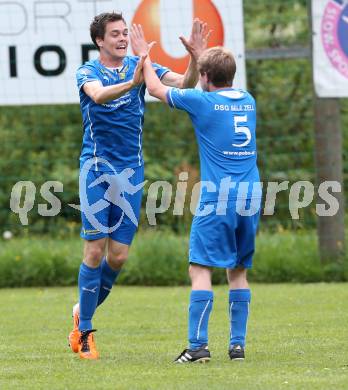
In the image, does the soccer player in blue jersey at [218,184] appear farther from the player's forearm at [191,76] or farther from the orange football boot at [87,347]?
the orange football boot at [87,347]

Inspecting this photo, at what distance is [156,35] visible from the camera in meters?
11.9

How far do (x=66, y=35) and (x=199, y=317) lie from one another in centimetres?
656

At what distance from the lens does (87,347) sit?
21.8 feet

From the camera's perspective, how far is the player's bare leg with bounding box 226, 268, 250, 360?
242 inches

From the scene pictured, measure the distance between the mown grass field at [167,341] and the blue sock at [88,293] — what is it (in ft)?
0.74

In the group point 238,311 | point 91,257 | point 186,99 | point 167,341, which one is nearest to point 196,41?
point 186,99

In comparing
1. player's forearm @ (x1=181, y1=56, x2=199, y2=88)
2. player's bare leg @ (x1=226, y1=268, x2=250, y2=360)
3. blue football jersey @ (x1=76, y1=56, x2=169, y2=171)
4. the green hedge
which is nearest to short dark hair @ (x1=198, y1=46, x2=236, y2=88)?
player's forearm @ (x1=181, y1=56, x2=199, y2=88)

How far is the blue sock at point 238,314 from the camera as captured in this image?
6.18 meters

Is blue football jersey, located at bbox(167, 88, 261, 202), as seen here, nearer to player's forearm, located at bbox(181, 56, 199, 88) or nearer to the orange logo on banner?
player's forearm, located at bbox(181, 56, 199, 88)

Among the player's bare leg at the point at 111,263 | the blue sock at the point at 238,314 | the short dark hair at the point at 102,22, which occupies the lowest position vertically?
the blue sock at the point at 238,314

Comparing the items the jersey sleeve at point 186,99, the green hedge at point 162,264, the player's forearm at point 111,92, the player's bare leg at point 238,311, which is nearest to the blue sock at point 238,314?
the player's bare leg at point 238,311

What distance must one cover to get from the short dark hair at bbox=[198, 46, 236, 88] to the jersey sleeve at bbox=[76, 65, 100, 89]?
0.83m

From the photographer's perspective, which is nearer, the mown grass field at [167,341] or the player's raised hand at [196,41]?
the mown grass field at [167,341]

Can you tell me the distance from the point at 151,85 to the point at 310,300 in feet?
13.2
